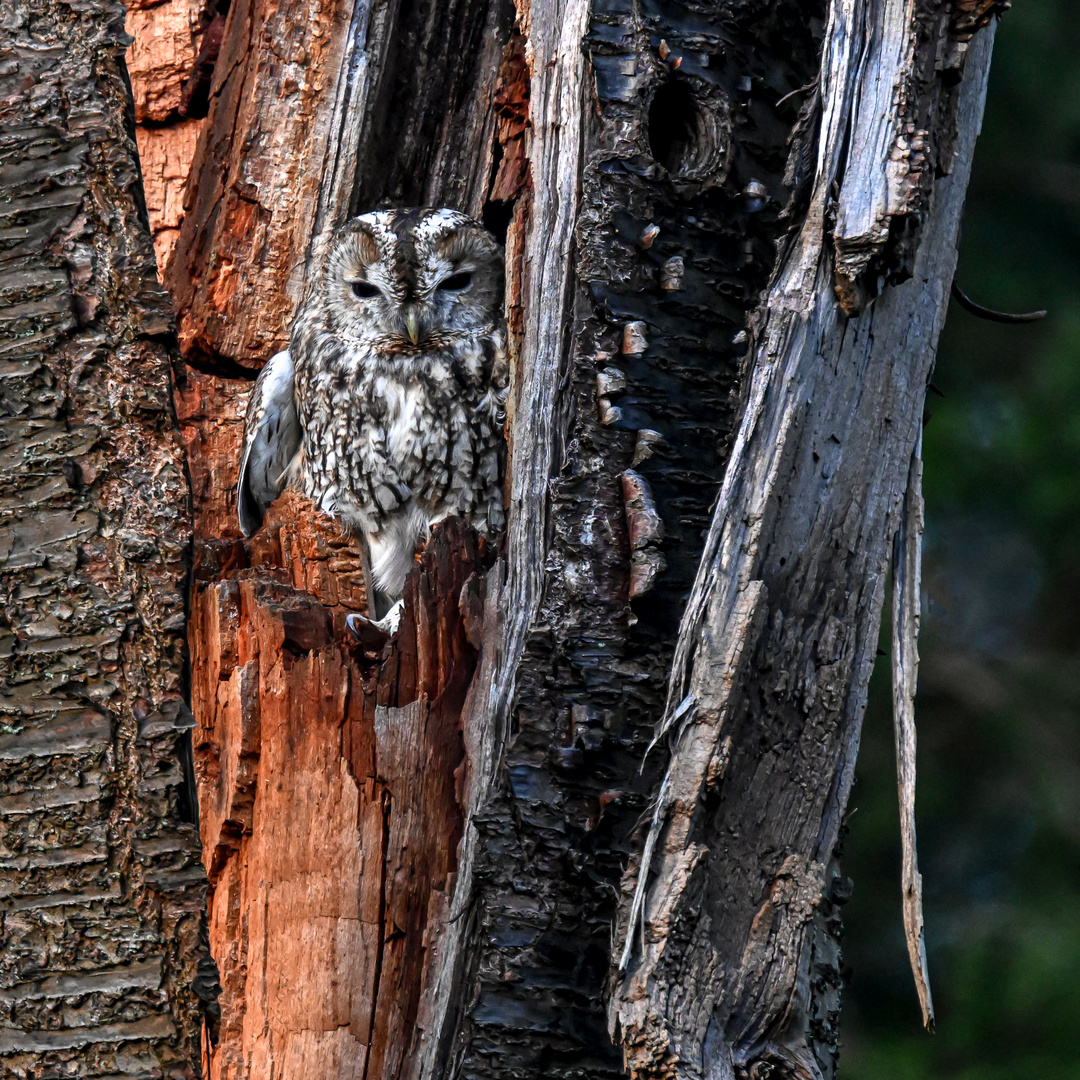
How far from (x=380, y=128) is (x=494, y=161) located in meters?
0.36

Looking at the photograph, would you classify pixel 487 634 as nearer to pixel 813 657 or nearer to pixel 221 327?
pixel 813 657

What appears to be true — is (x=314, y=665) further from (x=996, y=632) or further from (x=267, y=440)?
(x=996, y=632)

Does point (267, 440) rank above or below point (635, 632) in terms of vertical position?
above

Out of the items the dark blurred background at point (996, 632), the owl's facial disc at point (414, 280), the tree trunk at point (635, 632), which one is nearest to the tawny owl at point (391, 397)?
the owl's facial disc at point (414, 280)

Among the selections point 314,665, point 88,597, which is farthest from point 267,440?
point 88,597

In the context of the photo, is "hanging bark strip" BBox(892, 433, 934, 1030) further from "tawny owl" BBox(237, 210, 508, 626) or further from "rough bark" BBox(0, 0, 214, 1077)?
"tawny owl" BBox(237, 210, 508, 626)

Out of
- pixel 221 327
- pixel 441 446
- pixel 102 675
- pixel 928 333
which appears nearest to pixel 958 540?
pixel 441 446

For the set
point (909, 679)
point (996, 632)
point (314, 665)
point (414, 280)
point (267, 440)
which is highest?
point (414, 280)

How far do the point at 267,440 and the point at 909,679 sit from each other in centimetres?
197

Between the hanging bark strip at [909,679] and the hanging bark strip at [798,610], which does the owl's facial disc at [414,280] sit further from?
the hanging bark strip at [909,679]

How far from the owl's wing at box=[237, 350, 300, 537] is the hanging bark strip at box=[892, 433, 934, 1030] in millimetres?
1768

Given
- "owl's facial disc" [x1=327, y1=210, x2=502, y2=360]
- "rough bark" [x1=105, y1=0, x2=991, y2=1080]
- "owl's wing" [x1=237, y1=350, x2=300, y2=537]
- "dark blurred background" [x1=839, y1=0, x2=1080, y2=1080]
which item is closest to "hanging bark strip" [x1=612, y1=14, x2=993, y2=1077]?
"rough bark" [x1=105, y1=0, x2=991, y2=1080]

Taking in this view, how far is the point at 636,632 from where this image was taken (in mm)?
1871

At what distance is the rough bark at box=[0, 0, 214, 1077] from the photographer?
1465 millimetres
